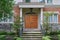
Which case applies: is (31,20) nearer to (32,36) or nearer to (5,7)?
(32,36)

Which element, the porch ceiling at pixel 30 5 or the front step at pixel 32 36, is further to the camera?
the porch ceiling at pixel 30 5

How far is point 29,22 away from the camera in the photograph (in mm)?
26359

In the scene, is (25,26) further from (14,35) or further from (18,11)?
(14,35)

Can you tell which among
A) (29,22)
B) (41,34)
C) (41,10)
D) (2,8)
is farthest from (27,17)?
(2,8)

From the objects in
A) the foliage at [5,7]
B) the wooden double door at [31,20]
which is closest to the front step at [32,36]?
the wooden double door at [31,20]

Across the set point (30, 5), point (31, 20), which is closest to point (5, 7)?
point (30, 5)

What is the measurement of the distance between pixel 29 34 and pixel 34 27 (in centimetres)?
333

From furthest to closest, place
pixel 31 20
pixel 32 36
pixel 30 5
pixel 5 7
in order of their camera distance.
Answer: pixel 31 20 → pixel 30 5 → pixel 32 36 → pixel 5 7

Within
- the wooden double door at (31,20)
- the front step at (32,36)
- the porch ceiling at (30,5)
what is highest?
the porch ceiling at (30,5)

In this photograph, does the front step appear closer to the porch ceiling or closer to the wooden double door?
the wooden double door

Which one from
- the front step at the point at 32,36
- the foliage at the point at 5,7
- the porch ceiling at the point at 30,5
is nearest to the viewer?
the foliage at the point at 5,7

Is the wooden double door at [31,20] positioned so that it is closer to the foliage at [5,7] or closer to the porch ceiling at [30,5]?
the porch ceiling at [30,5]

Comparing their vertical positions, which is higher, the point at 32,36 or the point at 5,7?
the point at 5,7

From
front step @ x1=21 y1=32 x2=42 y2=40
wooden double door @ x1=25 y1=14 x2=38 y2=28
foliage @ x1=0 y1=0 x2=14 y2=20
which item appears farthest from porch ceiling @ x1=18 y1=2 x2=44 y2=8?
foliage @ x1=0 y1=0 x2=14 y2=20
